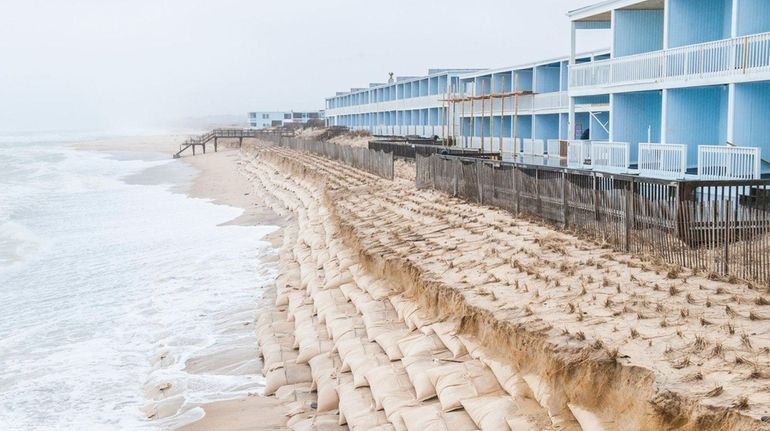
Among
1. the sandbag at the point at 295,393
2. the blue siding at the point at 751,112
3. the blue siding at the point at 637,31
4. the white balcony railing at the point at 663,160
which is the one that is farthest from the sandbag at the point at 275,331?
the blue siding at the point at 637,31

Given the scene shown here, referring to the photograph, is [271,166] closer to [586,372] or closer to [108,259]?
[108,259]

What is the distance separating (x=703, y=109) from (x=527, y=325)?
1333 cm

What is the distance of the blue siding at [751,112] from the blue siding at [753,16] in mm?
1184

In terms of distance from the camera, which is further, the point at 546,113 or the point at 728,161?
the point at 546,113

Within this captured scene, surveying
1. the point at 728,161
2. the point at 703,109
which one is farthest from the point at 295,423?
the point at 703,109

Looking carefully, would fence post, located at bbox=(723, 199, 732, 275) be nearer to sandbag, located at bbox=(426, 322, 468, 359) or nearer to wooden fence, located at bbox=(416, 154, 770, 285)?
wooden fence, located at bbox=(416, 154, 770, 285)

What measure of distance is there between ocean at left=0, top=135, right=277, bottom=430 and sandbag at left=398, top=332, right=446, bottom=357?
7.45 ft

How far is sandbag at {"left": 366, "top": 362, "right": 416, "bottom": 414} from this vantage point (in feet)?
25.0

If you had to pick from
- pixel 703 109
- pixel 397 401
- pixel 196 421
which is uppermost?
pixel 703 109

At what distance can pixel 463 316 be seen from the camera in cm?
840

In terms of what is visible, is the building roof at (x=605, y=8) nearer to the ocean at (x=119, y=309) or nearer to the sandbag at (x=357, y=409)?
the ocean at (x=119, y=309)

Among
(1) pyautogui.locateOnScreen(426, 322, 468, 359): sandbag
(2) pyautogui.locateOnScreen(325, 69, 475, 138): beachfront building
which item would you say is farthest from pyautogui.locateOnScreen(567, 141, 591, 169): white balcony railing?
(2) pyautogui.locateOnScreen(325, 69, 475, 138): beachfront building

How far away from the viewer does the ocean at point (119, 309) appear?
951 cm

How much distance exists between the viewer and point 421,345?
8422 mm
